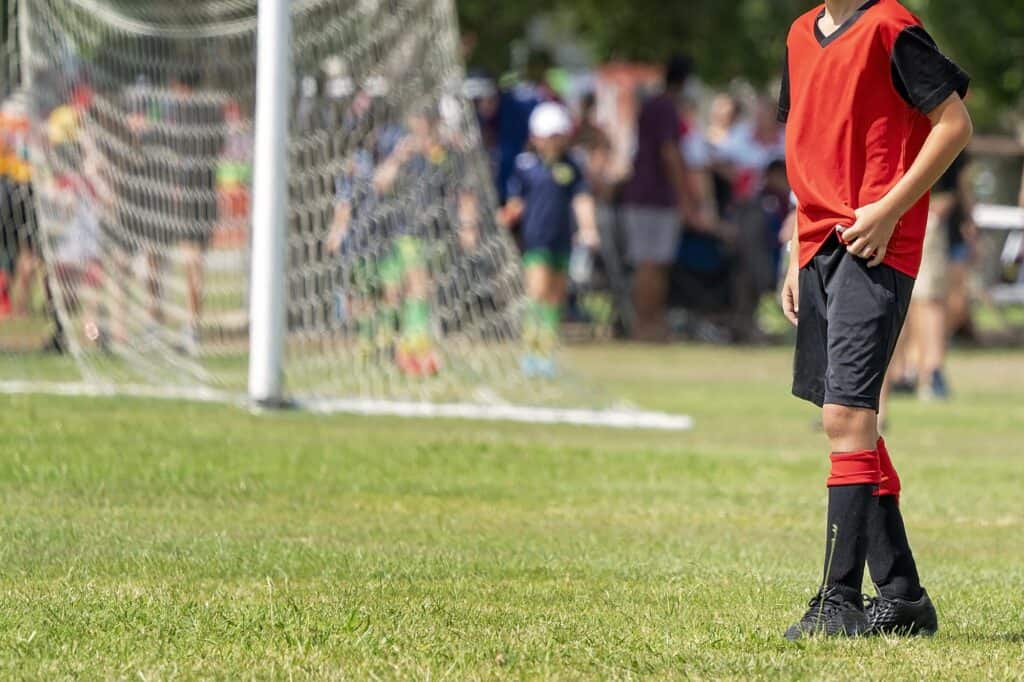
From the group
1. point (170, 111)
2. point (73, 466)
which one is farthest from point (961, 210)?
point (73, 466)

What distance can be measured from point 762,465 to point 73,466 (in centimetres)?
345

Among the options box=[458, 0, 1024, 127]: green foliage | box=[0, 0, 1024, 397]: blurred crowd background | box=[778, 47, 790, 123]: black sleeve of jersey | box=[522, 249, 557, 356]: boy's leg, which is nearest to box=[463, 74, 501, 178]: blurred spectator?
box=[0, 0, 1024, 397]: blurred crowd background

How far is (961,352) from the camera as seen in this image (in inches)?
856

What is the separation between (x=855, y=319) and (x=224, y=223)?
36.0 feet

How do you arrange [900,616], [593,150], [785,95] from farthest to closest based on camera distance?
[593,150] < [785,95] < [900,616]

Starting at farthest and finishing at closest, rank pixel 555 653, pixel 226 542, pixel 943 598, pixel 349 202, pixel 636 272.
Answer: pixel 636 272, pixel 349 202, pixel 226 542, pixel 943 598, pixel 555 653

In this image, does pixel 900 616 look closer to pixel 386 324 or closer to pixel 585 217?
pixel 386 324

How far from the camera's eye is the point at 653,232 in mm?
20797

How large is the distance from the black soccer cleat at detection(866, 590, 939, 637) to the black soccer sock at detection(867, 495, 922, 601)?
0.07 feet

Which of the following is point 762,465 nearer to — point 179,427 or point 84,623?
point 179,427

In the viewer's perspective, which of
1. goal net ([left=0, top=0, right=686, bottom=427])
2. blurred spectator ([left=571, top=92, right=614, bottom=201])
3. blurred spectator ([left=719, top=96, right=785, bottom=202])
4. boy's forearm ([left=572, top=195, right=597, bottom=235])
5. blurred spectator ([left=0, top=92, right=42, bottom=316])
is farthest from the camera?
blurred spectator ([left=719, top=96, right=785, bottom=202])

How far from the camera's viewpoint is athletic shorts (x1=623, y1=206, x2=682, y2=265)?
20766 millimetres

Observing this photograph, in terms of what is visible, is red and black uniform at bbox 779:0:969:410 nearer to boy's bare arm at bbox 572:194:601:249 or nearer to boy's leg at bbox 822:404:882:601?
boy's leg at bbox 822:404:882:601

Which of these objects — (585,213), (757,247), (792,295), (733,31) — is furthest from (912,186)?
(733,31)
